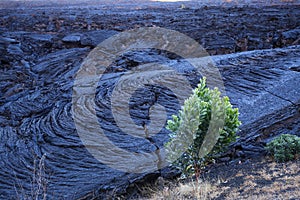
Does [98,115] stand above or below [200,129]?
below

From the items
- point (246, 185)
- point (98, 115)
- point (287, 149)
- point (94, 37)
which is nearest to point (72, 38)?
point (94, 37)

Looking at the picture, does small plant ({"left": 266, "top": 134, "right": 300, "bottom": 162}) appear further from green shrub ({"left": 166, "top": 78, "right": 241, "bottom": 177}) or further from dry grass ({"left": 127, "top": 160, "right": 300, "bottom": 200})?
green shrub ({"left": 166, "top": 78, "right": 241, "bottom": 177})

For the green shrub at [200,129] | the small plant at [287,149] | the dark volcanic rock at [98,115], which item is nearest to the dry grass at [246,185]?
the small plant at [287,149]

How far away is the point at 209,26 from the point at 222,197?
1563cm

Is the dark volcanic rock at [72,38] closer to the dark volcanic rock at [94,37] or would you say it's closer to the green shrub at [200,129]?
the dark volcanic rock at [94,37]

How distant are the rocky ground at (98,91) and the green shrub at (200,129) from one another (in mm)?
3082

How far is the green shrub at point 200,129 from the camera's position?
30.5ft

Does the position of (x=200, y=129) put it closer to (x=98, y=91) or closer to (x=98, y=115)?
(x=98, y=115)

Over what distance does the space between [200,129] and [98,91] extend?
700 cm

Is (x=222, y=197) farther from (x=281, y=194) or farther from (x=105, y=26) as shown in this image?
(x=105, y=26)

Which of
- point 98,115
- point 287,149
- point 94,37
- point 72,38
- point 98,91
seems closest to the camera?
point 287,149

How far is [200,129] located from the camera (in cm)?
962

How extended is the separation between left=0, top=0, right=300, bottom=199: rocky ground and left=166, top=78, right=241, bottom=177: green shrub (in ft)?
10.1

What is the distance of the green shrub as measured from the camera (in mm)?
9305
